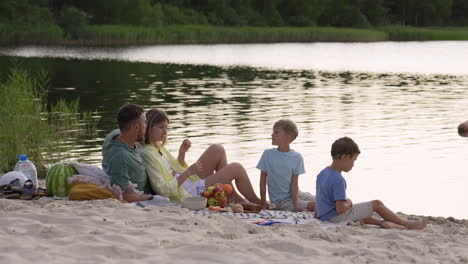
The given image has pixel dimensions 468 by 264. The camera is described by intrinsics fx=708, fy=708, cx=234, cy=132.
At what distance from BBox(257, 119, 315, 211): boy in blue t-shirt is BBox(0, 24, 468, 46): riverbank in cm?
4528

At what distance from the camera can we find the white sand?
181 inches

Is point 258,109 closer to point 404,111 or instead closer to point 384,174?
point 404,111

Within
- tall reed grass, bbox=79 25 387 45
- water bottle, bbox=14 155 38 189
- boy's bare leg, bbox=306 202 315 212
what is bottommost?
boy's bare leg, bbox=306 202 315 212

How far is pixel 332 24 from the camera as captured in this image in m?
92.8

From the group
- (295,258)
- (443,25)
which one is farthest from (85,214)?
(443,25)

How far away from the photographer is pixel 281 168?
680 cm

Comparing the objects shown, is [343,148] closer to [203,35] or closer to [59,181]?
[59,181]

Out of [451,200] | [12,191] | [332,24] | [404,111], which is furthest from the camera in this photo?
[332,24]

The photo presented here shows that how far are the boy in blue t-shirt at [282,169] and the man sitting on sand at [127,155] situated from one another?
1175mm

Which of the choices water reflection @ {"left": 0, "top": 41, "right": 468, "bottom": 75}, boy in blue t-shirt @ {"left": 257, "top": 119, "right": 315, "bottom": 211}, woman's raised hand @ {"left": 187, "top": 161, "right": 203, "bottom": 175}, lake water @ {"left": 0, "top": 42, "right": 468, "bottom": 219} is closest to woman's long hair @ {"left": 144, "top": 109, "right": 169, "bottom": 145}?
woman's raised hand @ {"left": 187, "top": 161, "right": 203, "bottom": 175}

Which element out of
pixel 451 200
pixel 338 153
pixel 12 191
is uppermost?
pixel 338 153

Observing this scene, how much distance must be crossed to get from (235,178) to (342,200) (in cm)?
143

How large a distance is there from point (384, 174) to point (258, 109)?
7.69 meters

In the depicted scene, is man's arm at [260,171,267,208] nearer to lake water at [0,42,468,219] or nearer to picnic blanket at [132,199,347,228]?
picnic blanket at [132,199,347,228]
